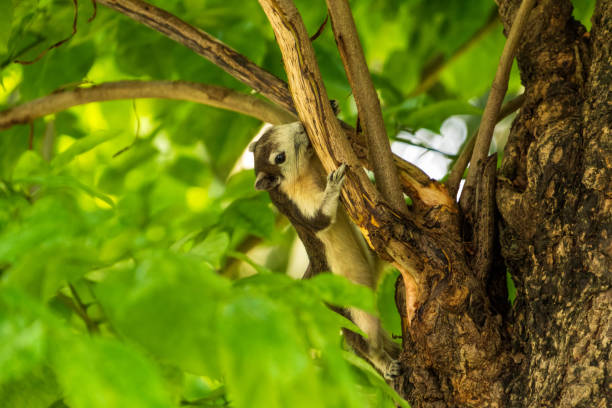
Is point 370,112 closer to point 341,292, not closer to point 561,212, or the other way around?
point 561,212

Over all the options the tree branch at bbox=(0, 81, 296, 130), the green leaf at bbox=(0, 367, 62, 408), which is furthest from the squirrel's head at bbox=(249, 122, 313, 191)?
the green leaf at bbox=(0, 367, 62, 408)

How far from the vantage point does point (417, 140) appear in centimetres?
165

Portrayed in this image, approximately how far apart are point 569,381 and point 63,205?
2.36 feet

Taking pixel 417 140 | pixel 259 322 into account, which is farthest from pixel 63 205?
pixel 417 140

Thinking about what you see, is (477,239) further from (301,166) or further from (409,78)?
(409,78)

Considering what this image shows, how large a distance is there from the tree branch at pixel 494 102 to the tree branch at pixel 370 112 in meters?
0.16

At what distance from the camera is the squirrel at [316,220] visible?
146 cm

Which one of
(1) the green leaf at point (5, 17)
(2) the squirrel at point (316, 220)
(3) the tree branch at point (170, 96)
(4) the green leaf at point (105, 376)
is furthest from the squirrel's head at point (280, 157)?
(4) the green leaf at point (105, 376)

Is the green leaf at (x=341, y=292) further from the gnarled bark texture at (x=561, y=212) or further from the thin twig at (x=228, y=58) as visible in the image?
the thin twig at (x=228, y=58)

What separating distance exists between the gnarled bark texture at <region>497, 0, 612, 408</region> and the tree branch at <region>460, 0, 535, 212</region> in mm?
44

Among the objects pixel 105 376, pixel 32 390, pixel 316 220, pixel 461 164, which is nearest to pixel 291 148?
pixel 316 220

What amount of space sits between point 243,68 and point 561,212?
0.62m

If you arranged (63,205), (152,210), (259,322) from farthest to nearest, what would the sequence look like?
(152,210) → (63,205) → (259,322)

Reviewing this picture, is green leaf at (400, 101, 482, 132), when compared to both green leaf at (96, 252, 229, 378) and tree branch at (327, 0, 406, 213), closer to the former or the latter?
tree branch at (327, 0, 406, 213)
